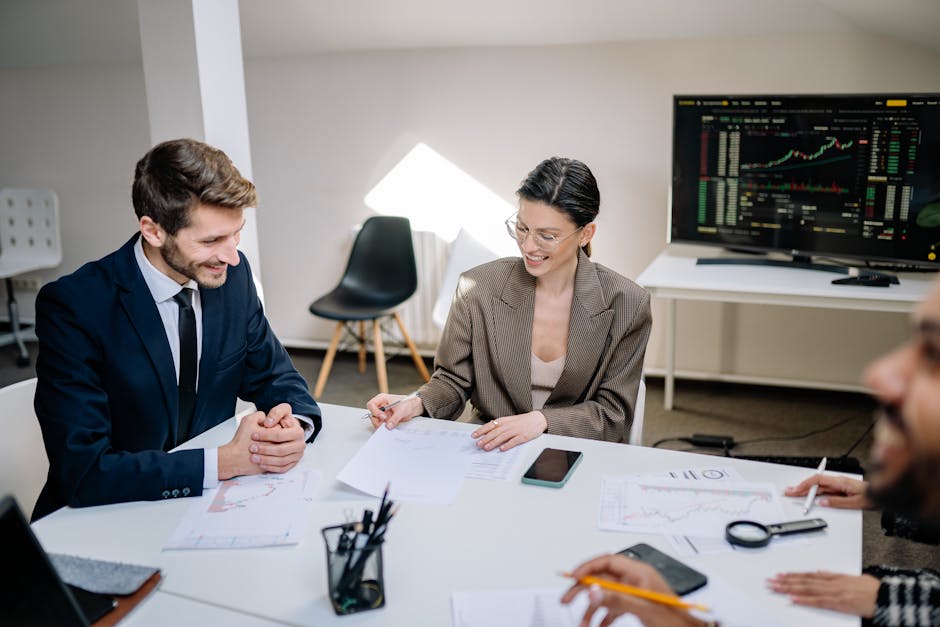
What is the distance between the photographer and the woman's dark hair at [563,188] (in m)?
2.14

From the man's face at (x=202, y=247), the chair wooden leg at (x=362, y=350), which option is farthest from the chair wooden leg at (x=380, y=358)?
the man's face at (x=202, y=247)

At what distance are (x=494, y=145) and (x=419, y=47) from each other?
2.08ft

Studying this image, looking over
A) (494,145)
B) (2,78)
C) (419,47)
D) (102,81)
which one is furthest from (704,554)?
(2,78)

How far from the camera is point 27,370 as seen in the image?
470 centimetres

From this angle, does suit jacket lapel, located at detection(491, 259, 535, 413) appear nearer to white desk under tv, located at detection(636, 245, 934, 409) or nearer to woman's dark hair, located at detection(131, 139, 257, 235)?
woman's dark hair, located at detection(131, 139, 257, 235)

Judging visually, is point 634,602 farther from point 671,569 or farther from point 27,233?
point 27,233

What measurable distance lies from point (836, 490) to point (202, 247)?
1.35 meters

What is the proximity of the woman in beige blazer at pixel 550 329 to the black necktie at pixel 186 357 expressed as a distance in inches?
21.6

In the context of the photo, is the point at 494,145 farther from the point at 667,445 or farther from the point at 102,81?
the point at 102,81

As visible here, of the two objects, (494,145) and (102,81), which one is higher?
(102,81)

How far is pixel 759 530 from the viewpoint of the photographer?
1430 mm

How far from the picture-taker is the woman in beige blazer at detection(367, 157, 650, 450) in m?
2.14

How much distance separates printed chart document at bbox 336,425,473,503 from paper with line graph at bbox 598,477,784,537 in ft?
0.98

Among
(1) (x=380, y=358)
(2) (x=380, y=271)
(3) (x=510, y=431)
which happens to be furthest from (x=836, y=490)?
(2) (x=380, y=271)
